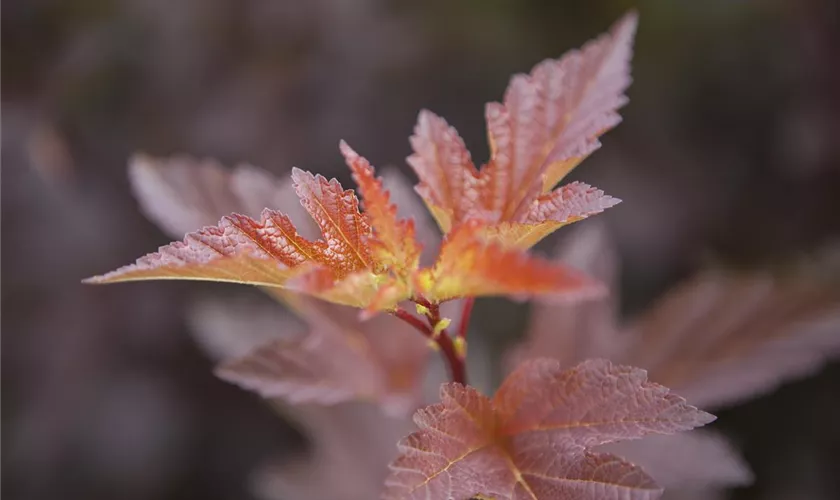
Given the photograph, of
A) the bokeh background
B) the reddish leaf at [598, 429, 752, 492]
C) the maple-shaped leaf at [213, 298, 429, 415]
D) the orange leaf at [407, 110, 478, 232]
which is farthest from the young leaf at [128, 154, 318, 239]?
the bokeh background

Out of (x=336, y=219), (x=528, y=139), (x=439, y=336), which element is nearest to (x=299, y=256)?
(x=336, y=219)

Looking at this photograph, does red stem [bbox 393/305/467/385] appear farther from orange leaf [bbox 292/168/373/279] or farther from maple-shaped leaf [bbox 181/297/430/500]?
maple-shaped leaf [bbox 181/297/430/500]

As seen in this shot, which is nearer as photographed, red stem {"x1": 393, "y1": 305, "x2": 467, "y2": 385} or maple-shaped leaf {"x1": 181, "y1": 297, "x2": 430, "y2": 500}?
red stem {"x1": 393, "y1": 305, "x2": 467, "y2": 385}

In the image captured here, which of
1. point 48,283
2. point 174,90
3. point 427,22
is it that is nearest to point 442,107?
point 427,22

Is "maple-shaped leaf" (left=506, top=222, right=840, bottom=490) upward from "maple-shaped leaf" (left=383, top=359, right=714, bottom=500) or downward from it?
upward

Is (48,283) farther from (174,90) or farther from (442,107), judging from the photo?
(442,107)

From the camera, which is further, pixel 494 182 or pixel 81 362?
pixel 81 362

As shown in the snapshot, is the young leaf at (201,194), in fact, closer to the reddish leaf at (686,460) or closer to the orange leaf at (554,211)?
the orange leaf at (554,211)

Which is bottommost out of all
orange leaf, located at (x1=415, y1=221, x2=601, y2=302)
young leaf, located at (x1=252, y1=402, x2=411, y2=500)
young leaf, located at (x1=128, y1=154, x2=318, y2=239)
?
orange leaf, located at (x1=415, y1=221, x2=601, y2=302)
